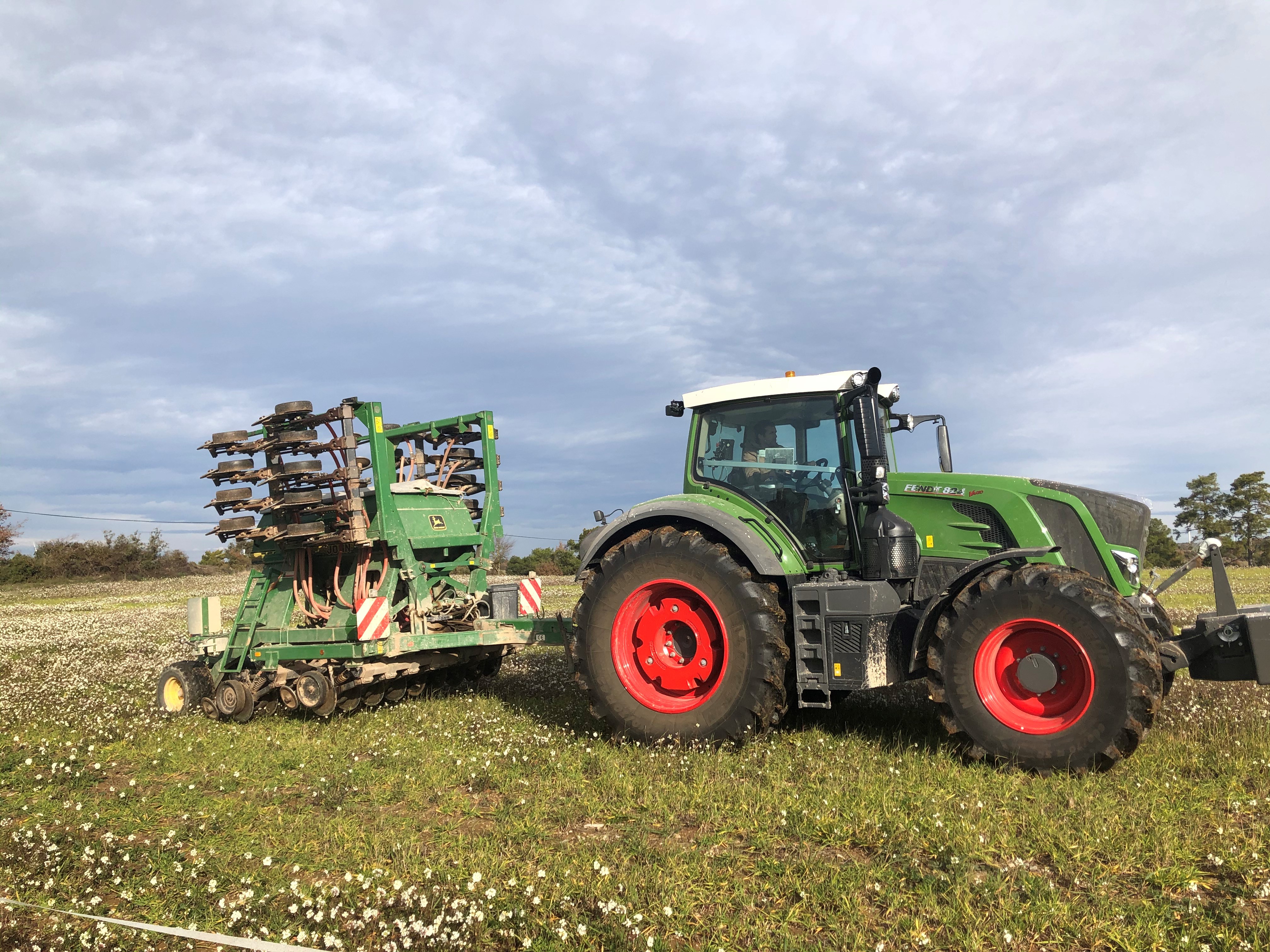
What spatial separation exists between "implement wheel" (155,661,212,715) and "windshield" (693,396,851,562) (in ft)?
21.5

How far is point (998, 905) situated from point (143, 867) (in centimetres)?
470

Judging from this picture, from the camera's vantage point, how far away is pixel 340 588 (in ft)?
32.0

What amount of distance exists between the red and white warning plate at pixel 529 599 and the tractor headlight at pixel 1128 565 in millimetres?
5712

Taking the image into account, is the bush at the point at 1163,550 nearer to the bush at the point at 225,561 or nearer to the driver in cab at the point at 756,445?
the driver in cab at the point at 756,445

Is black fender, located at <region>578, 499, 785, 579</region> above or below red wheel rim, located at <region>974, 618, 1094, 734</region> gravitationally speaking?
above

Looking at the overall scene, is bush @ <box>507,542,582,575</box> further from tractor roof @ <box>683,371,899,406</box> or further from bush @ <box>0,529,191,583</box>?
tractor roof @ <box>683,371,899,406</box>

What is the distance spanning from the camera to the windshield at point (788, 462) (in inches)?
272

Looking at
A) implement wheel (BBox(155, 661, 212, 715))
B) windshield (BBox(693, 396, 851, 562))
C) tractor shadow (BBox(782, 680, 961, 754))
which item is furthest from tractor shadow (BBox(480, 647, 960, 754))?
implement wheel (BBox(155, 661, 212, 715))

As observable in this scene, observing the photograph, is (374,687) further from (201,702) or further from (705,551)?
(705,551)

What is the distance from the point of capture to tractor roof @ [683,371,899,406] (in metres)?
6.91

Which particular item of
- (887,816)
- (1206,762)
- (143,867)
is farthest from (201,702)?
(1206,762)

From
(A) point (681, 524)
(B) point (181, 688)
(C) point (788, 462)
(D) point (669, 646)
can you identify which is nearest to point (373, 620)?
(B) point (181, 688)

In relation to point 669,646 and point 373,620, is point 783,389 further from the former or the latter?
point 373,620

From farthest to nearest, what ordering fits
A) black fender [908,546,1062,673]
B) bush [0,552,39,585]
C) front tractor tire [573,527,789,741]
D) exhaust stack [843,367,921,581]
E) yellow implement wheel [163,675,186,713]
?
bush [0,552,39,585], yellow implement wheel [163,675,186,713], exhaust stack [843,367,921,581], front tractor tire [573,527,789,741], black fender [908,546,1062,673]
